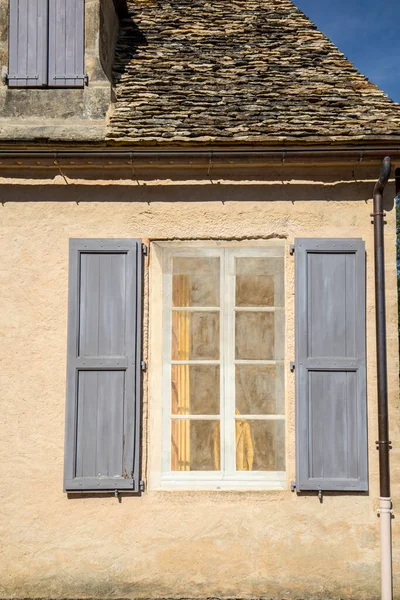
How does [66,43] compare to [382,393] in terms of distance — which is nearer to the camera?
[382,393]

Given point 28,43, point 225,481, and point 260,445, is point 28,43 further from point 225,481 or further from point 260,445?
point 225,481

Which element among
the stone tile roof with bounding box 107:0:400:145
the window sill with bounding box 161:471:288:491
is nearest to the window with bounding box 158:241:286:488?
the window sill with bounding box 161:471:288:491

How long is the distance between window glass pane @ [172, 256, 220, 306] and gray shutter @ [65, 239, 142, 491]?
37 centimetres

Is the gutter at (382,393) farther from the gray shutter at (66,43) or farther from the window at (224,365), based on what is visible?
the gray shutter at (66,43)

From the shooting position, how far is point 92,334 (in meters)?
4.49

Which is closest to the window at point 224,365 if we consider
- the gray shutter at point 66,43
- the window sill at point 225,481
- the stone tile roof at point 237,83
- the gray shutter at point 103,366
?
the window sill at point 225,481

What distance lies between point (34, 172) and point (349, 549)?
3904 millimetres

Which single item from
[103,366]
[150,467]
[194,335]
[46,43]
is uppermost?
[46,43]

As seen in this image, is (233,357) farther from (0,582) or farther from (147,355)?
(0,582)

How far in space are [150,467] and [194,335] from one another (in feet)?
3.64

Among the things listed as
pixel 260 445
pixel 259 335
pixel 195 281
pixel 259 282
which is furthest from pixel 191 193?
pixel 260 445

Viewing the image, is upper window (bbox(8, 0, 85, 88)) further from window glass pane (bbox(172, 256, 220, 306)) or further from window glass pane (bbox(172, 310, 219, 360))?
window glass pane (bbox(172, 310, 219, 360))

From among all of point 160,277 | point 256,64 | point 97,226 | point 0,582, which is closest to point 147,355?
point 160,277

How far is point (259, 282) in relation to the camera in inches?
186
